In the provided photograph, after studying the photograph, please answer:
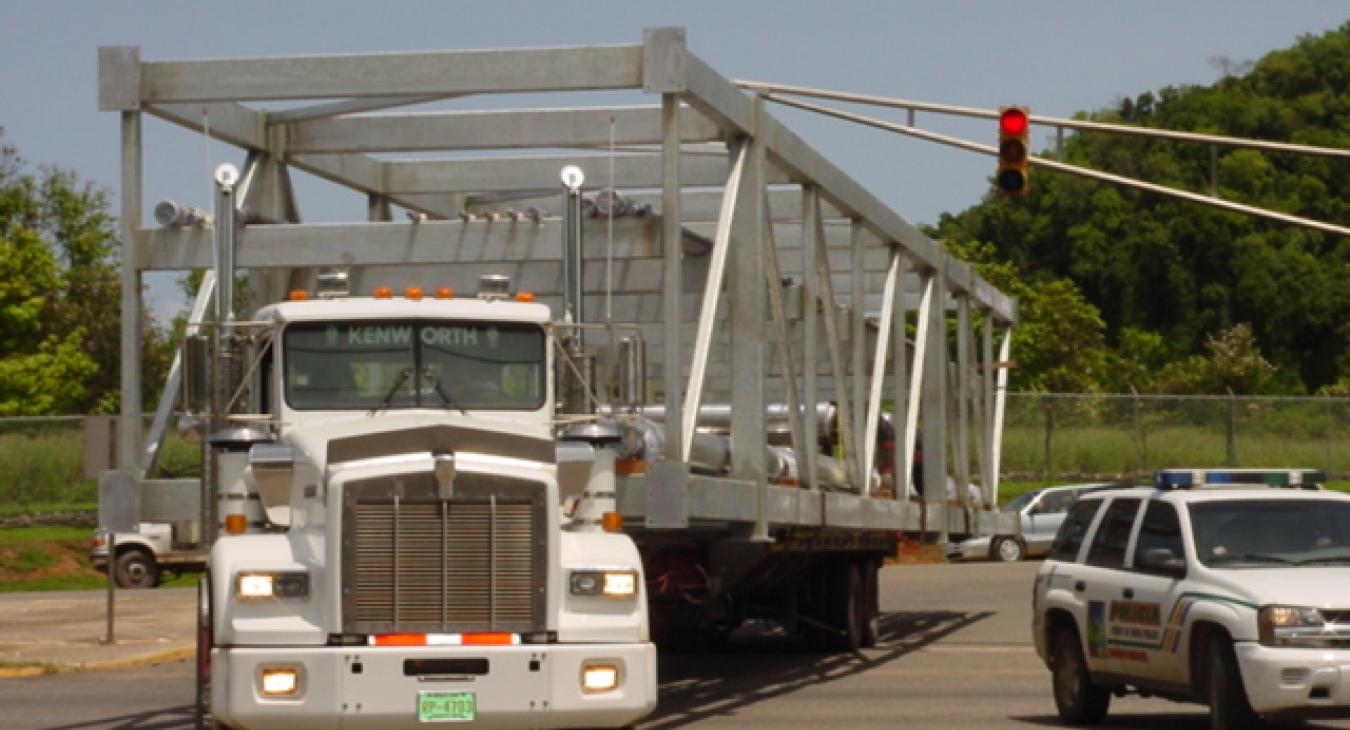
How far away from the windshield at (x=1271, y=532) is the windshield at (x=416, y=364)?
4635mm

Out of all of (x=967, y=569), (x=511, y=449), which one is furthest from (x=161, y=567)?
(x=511, y=449)

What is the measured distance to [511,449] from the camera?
1259 cm

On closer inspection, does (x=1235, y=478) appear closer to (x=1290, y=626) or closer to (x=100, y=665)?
(x=1290, y=626)

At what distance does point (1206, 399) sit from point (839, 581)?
105 ft

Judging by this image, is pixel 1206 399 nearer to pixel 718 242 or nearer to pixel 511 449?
pixel 718 242

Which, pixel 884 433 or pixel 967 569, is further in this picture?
pixel 967 569

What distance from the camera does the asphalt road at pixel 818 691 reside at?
17.0 m

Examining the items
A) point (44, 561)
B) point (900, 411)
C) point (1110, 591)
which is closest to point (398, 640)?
point (1110, 591)

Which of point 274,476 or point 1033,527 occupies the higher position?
point 274,476

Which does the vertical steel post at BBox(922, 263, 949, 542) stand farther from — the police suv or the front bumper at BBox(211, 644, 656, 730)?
the front bumper at BBox(211, 644, 656, 730)

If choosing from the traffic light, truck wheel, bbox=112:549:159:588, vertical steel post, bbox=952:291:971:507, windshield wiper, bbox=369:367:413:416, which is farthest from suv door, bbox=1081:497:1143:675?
truck wheel, bbox=112:549:159:588

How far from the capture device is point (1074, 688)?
16516mm

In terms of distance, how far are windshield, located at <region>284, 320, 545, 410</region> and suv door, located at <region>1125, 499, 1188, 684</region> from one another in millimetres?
4392

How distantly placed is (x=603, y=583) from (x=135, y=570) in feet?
95.6
